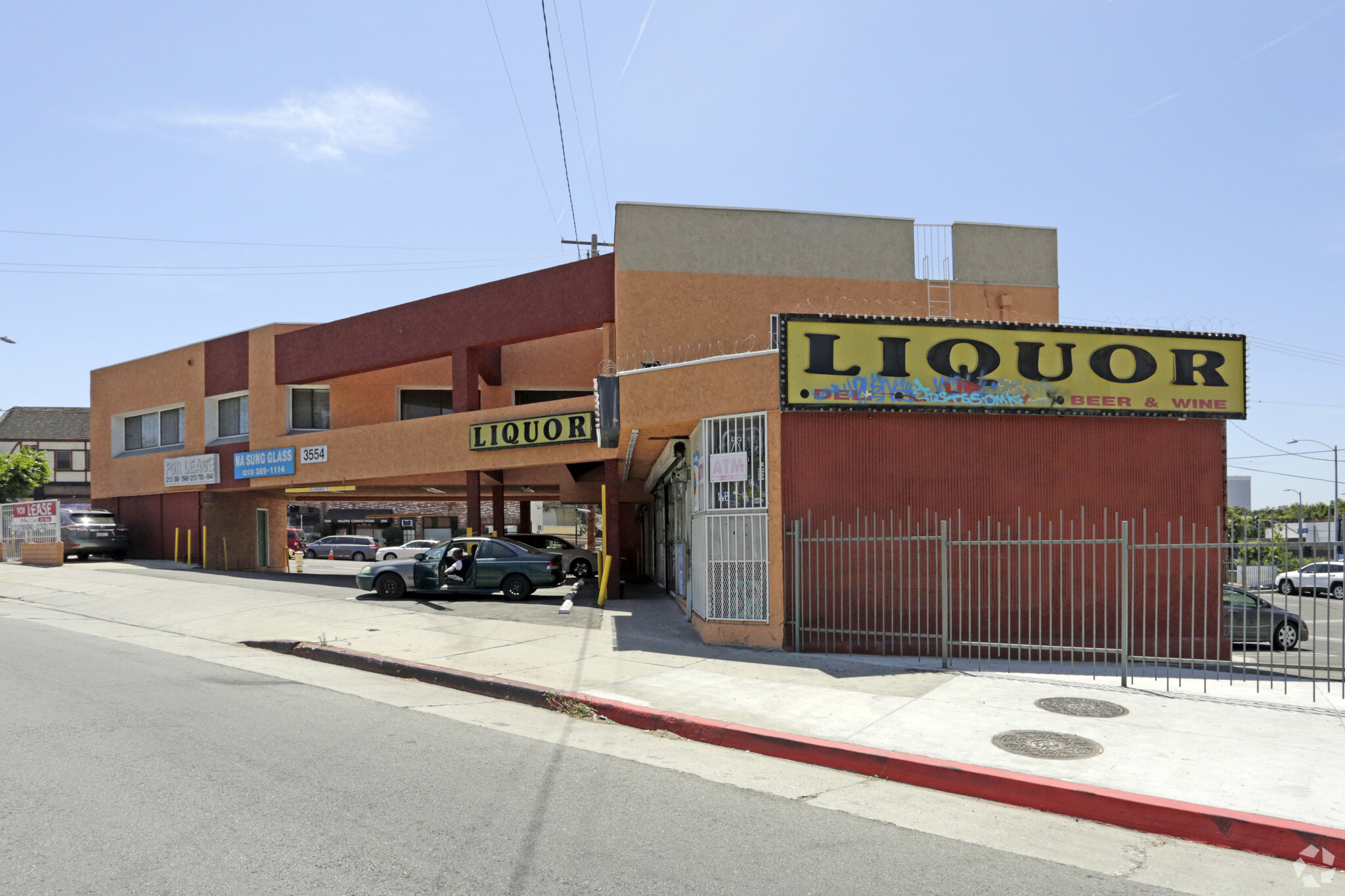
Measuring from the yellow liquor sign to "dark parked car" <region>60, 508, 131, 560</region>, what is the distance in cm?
1587

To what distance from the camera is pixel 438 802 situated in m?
6.14

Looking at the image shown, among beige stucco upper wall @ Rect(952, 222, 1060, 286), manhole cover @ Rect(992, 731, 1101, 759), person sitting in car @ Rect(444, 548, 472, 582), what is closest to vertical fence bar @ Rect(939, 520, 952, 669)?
manhole cover @ Rect(992, 731, 1101, 759)

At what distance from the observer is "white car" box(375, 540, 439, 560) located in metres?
40.4

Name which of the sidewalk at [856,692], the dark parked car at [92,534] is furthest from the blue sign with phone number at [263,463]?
the sidewalk at [856,692]

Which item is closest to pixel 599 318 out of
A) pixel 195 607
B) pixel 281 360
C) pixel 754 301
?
pixel 754 301

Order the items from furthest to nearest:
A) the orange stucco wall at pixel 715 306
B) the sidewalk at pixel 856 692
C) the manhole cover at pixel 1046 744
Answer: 1. the orange stucco wall at pixel 715 306
2. the manhole cover at pixel 1046 744
3. the sidewalk at pixel 856 692

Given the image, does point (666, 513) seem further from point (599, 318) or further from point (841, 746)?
point (841, 746)

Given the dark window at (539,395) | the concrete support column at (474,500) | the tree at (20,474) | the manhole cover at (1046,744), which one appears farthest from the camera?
the tree at (20,474)

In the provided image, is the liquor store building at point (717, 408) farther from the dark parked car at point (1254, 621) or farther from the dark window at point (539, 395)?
the dark parked car at point (1254, 621)

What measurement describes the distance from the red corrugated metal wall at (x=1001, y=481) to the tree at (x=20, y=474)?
5673 cm

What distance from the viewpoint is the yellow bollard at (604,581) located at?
18.3 meters

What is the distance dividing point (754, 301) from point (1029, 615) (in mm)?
10459

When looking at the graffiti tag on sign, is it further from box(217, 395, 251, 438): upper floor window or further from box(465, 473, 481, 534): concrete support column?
box(217, 395, 251, 438): upper floor window

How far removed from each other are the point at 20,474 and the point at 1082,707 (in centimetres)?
6145
